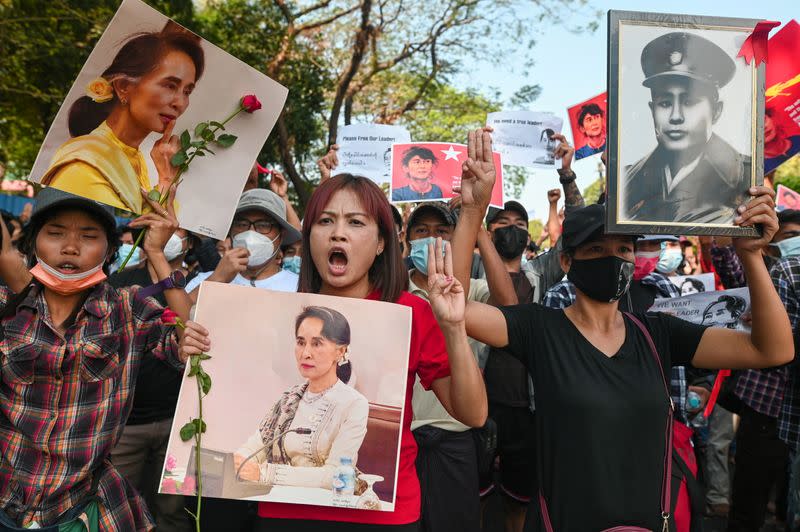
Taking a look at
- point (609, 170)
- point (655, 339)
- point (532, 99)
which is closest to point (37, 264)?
point (609, 170)

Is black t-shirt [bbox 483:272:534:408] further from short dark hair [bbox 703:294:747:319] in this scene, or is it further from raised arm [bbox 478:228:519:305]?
short dark hair [bbox 703:294:747:319]

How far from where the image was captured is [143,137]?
8.69 feet

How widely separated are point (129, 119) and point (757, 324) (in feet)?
8.50

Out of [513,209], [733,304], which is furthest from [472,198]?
[513,209]

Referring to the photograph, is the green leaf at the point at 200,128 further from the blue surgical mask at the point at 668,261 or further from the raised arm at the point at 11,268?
the blue surgical mask at the point at 668,261

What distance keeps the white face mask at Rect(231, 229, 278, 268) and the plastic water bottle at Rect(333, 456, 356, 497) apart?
7.56 ft

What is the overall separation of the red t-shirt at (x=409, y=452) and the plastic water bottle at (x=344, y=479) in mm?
102

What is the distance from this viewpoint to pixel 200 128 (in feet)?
8.97

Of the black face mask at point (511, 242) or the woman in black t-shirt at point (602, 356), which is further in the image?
the black face mask at point (511, 242)

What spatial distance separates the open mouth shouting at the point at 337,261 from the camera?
2.32m

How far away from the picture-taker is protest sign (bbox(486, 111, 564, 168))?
592cm

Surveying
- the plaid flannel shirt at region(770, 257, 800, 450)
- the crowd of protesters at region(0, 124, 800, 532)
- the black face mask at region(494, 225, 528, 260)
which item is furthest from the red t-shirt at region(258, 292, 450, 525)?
the black face mask at region(494, 225, 528, 260)

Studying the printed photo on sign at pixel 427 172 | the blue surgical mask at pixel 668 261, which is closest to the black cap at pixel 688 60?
the printed photo on sign at pixel 427 172

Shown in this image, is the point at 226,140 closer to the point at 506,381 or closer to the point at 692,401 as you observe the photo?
the point at 506,381
